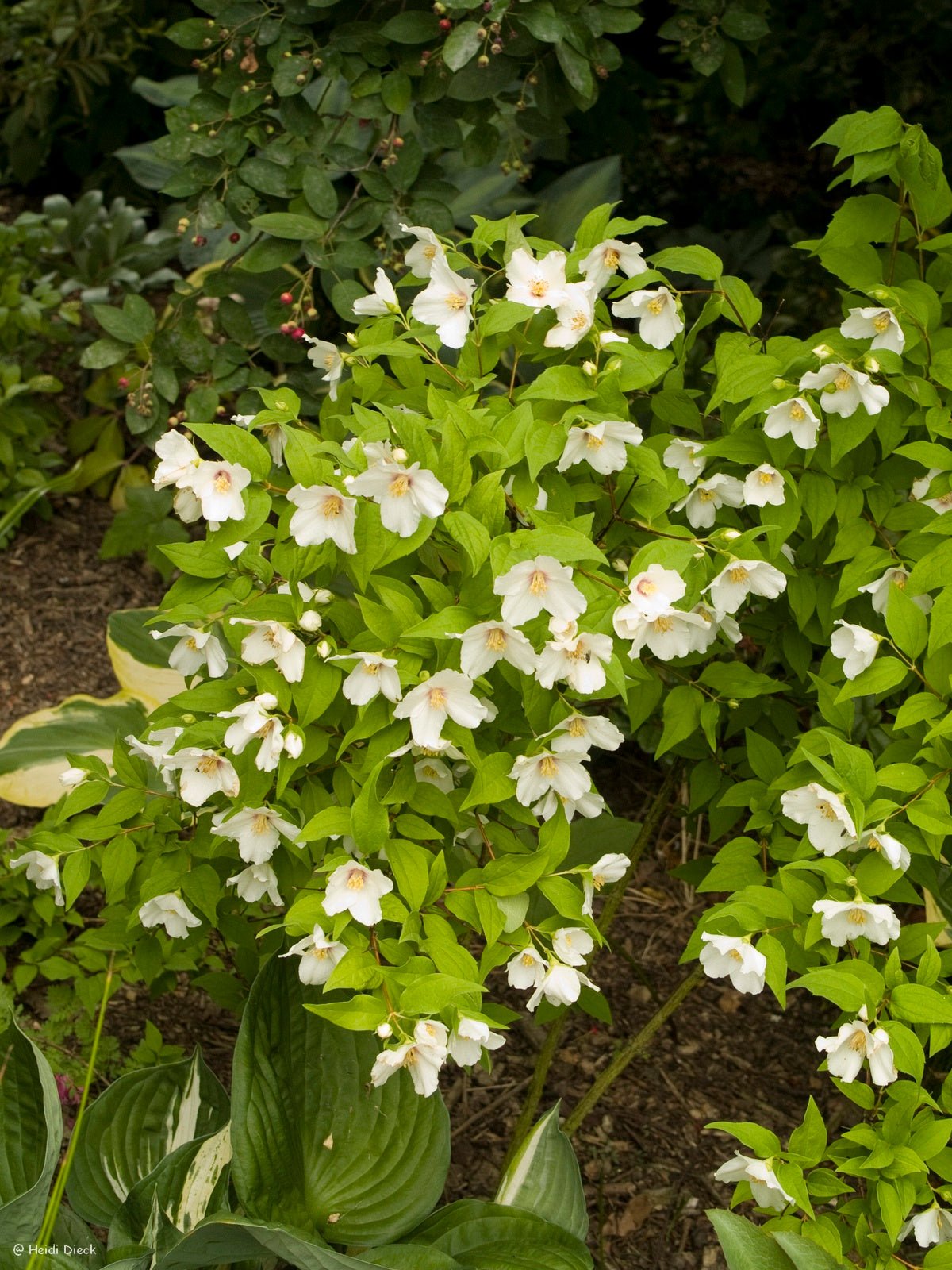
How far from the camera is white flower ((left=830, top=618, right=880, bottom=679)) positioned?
140cm

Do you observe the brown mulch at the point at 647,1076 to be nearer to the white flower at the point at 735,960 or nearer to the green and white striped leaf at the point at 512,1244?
the green and white striped leaf at the point at 512,1244

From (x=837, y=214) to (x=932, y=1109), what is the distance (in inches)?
43.1

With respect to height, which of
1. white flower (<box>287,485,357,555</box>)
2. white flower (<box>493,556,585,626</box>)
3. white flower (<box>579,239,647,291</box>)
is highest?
white flower (<box>579,239,647,291</box>)

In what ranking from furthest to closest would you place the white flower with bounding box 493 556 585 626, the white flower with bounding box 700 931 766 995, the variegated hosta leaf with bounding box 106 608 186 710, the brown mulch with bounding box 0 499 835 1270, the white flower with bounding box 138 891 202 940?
the variegated hosta leaf with bounding box 106 608 186 710, the brown mulch with bounding box 0 499 835 1270, the white flower with bounding box 138 891 202 940, the white flower with bounding box 700 931 766 995, the white flower with bounding box 493 556 585 626

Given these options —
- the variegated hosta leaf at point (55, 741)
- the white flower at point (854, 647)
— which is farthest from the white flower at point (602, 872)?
the variegated hosta leaf at point (55, 741)

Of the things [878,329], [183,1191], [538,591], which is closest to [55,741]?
[183,1191]

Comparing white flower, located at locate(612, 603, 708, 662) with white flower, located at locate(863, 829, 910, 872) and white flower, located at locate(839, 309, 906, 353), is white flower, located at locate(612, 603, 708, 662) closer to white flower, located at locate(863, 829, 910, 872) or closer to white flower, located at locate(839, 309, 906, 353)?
white flower, located at locate(863, 829, 910, 872)

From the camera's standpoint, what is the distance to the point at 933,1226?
1362 mm

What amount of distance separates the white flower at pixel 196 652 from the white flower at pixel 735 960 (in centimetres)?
62

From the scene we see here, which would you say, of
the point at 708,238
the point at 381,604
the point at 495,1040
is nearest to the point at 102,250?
the point at 708,238

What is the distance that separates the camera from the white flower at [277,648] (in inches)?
49.4

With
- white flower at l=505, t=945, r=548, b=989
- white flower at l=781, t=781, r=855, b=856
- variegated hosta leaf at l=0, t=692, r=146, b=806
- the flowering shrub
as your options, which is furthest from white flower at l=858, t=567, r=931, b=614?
variegated hosta leaf at l=0, t=692, r=146, b=806

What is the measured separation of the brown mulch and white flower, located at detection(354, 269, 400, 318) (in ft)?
3.57

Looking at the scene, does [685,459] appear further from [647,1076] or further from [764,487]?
[647,1076]
